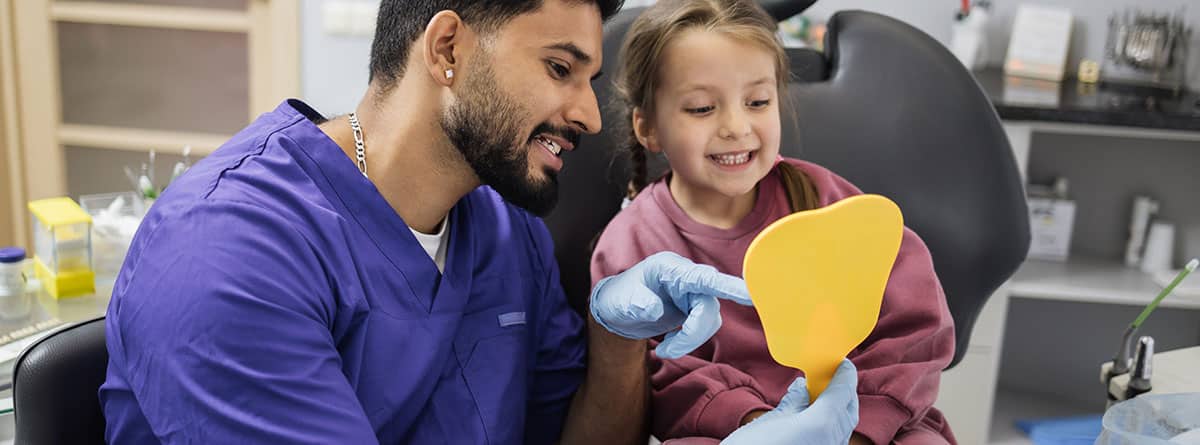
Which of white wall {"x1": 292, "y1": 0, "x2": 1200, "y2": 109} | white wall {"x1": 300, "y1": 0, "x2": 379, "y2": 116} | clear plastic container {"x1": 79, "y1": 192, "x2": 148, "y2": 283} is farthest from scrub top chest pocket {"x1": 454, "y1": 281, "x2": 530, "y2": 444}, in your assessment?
white wall {"x1": 300, "y1": 0, "x2": 379, "y2": 116}

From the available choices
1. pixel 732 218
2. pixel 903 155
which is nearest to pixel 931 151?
pixel 903 155

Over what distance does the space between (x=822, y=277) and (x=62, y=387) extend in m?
0.71

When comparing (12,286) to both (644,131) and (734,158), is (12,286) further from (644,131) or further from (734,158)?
(734,158)

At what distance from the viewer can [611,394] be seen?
4.15ft

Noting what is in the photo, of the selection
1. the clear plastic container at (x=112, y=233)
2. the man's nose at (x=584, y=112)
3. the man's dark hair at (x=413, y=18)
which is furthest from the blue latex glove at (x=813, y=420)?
the clear plastic container at (x=112, y=233)

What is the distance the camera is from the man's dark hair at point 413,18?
1.09 metres

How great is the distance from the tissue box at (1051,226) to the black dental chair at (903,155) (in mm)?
1273

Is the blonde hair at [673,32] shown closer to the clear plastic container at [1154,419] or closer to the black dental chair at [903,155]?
the black dental chair at [903,155]

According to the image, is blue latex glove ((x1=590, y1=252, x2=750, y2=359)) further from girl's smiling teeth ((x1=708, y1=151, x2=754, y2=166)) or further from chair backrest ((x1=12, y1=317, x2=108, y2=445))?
chair backrest ((x1=12, y1=317, x2=108, y2=445))

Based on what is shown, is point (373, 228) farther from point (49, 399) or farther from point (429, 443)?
point (49, 399)

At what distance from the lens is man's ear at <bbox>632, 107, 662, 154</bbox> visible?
52.8 inches

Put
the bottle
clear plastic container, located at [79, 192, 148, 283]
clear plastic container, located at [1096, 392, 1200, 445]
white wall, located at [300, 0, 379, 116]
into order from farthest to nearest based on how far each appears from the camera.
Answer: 1. white wall, located at [300, 0, 379, 116]
2. clear plastic container, located at [79, 192, 148, 283]
3. the bottle
4. clear plastic container, located at [1096, 392, 1200, 445]

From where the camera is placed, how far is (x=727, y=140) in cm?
124

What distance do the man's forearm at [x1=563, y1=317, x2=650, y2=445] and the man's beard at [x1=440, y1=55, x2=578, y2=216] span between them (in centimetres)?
22
